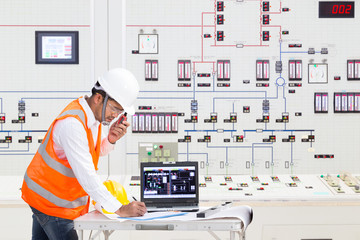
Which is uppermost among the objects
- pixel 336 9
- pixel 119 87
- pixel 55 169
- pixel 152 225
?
pixel 336 9

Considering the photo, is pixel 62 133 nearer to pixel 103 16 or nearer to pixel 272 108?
pixel 103 16

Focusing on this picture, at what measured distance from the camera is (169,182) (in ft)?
10.2

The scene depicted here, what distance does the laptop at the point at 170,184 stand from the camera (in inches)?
121

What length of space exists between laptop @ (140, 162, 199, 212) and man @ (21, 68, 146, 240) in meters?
0.48

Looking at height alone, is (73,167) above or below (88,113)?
below

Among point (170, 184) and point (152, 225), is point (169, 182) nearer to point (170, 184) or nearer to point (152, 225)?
point (170, 184)

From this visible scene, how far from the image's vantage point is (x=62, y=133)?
2.48 m

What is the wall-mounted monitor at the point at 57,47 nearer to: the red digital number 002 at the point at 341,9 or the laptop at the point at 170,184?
the laptop at the point at 170,184

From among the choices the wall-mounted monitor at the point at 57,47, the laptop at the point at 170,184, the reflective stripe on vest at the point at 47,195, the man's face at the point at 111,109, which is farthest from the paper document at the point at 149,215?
the wall-mounted monitor at the point at 57,47

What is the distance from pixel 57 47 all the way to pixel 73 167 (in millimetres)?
1894

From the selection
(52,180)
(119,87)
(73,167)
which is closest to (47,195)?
(52,180)

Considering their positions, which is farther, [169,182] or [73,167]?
[169,182]

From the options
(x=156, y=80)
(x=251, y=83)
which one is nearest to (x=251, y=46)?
(x=251, y=83)

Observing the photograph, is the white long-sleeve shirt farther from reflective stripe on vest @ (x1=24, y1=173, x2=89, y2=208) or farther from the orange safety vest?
reflective stripe on vest @ (x1=24, y1=173, x2=89, y2=208)
